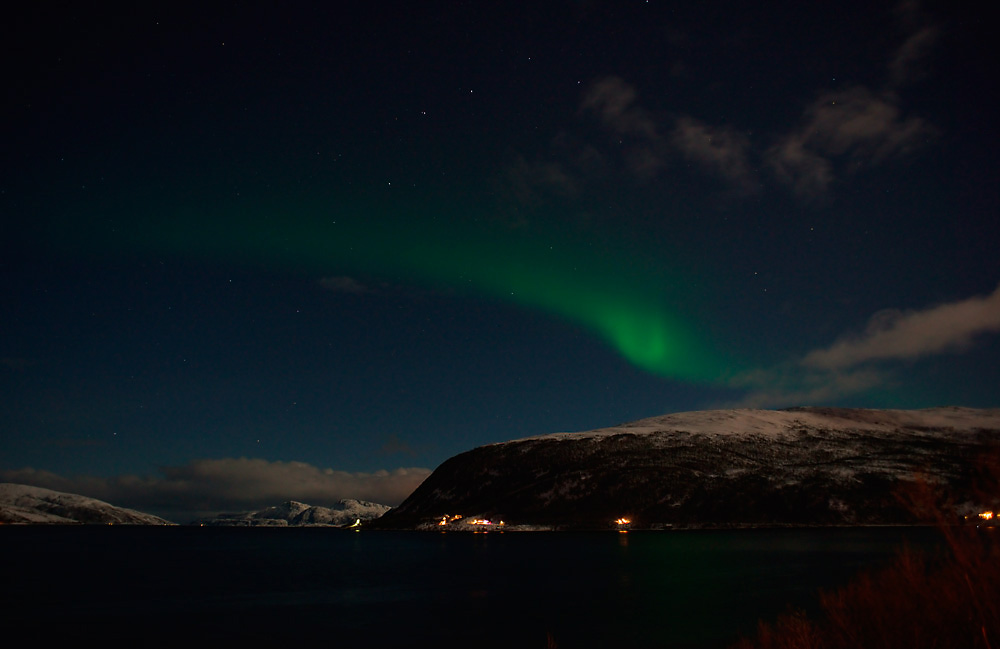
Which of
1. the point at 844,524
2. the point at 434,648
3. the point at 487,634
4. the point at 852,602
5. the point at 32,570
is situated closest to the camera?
the point at 852,602

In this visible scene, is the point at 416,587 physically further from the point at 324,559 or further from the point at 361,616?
the point at 324,559

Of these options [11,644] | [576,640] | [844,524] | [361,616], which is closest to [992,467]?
[576,640]

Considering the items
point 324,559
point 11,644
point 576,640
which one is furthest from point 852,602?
point 324,559

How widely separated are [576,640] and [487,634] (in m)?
6.45

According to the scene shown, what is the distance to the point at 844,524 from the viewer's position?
19138 centimetres

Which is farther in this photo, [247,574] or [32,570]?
[32,570]

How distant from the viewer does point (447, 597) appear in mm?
65250

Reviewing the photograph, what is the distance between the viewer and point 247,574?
97.6 meters

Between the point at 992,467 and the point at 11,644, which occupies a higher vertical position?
the point at 992,467

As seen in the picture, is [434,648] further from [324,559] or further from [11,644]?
[324,559]

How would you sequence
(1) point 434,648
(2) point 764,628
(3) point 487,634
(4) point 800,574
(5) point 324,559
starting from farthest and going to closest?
1. (5) point 324,559
2. (4) point 800,574
3. (3) point 487,634
4. (1) point 434,648
5. (2) point 764,628

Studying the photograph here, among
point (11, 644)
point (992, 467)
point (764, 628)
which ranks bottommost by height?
point (11, 644)

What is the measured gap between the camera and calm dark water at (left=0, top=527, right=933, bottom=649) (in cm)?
4500

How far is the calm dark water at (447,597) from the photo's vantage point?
45.0 m
